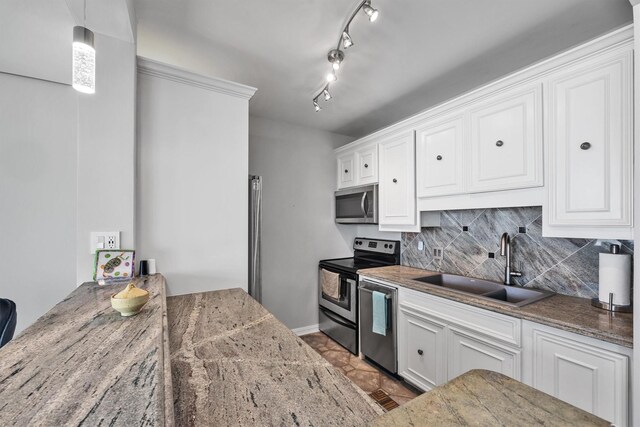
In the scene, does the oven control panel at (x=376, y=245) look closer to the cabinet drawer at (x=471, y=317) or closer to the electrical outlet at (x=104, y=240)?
the cabinet drawer at (x=471, y=317)

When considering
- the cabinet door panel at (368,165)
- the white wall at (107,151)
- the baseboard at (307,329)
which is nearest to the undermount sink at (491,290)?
the cabinet door panel at (368,165)

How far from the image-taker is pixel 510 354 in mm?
1584

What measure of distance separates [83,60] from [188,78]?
881 mm

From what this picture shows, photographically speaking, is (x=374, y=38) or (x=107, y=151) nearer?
(x=107, y=151)

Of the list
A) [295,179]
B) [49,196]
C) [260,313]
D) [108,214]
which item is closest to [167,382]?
[260,313]

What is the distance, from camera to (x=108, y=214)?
1.54 m

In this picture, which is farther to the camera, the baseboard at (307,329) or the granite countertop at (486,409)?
the baseboard at (307,329)

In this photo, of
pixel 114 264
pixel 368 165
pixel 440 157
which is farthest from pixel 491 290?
pixel 114 264

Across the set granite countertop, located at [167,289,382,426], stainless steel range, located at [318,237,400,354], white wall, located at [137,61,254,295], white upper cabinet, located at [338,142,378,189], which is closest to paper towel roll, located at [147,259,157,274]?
white wall, located at [137,61,254,295]

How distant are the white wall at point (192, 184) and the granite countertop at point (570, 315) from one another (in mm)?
1531

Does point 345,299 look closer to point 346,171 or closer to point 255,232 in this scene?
point 255,232

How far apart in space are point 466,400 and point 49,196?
9.06 ft

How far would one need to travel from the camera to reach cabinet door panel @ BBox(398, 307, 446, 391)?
1965 mm

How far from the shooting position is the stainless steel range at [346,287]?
2.75 m
